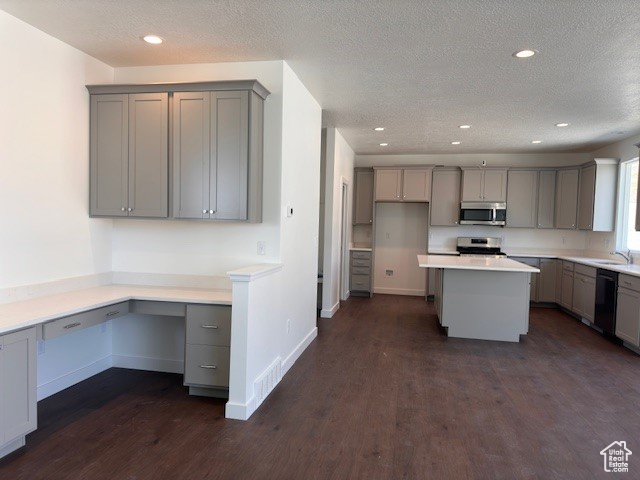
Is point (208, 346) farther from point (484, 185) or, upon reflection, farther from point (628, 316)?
point (484, 185)

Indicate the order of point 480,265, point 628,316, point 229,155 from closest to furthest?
point 229,155 < point 628,316 < point 480,265

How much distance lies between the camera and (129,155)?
3.46 m

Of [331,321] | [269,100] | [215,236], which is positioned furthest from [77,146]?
[331,321]

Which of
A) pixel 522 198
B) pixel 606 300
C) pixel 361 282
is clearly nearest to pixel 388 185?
pixel 361 282

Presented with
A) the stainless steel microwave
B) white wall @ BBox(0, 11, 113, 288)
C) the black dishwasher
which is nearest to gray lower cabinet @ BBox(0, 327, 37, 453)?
white wall @ BBox(0, 11, 113, 288)

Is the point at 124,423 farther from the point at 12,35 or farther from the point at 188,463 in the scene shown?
the point at 12,35

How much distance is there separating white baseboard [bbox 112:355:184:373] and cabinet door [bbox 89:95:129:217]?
132cm

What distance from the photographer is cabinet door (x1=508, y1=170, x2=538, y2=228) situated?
23.8 ft

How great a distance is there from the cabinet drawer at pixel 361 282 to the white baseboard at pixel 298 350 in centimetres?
270

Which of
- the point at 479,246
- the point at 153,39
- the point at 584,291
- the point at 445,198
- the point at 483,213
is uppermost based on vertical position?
the point at 153,39

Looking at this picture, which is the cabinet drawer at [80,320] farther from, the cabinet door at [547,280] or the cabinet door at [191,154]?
the cabinet door at [547,280]

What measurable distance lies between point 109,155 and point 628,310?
18.1 feet

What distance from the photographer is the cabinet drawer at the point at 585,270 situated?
560cm

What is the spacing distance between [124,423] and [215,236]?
61.8 inches
